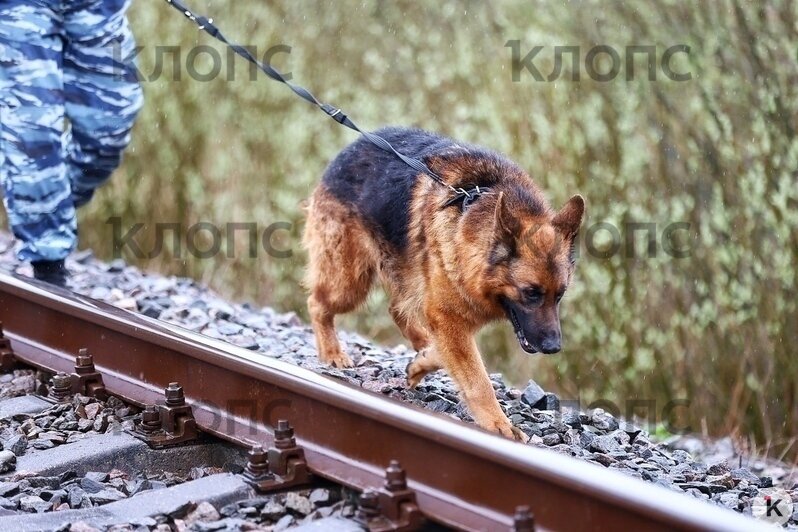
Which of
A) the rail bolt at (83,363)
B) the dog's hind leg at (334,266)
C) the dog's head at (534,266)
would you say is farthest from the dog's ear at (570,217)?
the rail bolt at (83,363)

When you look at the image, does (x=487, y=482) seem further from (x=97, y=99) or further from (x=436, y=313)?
(x=97, y=99)

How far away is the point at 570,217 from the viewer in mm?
4727

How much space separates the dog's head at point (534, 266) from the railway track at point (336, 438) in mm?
981

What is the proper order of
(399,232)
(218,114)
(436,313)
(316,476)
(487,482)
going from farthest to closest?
(218,114)
(399,232)
(436,313)
(316,476)
(487,482)

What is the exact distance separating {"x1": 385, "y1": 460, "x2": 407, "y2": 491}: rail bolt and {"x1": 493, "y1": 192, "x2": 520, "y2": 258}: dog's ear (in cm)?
149

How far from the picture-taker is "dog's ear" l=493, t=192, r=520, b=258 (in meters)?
4.61

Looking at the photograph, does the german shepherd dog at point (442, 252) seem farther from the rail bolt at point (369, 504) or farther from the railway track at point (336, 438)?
the rail bolt at point (369, 504)

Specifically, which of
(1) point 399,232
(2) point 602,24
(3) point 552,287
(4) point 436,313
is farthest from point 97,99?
(2) point 602,24

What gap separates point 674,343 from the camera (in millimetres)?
7844

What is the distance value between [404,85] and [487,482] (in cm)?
683

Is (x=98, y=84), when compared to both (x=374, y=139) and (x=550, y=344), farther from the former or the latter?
(x=550, y=344)

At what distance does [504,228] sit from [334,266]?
1.45 metres

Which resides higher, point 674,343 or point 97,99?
point 97,99


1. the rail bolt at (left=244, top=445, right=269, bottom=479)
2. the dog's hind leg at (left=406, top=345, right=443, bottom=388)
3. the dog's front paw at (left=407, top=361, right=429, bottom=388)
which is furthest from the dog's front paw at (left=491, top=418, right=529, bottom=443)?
the rail bolt at (left=244, top=445, right=269, bottom=479)
